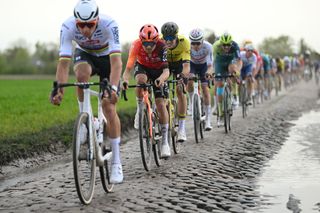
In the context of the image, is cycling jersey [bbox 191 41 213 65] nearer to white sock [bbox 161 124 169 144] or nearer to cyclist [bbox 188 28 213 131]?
cyclist [bbox 188 28 213 131]

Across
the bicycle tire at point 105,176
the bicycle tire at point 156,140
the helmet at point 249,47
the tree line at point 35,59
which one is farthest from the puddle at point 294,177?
the tree line at point 35,59

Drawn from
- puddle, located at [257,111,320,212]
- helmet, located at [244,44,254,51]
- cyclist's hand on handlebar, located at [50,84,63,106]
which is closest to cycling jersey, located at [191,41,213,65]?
puddle, located at [257,111,320,212]

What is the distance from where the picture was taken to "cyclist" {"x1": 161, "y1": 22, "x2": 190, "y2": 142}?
11.3 meters

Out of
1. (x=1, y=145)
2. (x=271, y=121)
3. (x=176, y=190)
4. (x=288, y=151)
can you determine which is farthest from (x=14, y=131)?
(x=271, y=121)

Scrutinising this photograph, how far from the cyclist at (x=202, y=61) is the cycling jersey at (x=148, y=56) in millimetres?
3309

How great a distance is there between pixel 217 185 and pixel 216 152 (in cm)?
342

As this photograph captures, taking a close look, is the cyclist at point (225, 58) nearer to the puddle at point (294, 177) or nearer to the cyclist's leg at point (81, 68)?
the puddle at point (294, 177)

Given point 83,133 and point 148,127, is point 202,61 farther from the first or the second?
point 83,133

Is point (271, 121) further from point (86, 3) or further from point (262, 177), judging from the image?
point (86, 3)

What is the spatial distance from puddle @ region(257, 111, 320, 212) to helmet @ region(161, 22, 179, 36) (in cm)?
277

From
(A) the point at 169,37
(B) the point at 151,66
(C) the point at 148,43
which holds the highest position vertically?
(A) the point at 169,37

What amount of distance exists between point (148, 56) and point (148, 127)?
1302 millimetres

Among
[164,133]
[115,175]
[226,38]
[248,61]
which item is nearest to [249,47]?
[248,61]

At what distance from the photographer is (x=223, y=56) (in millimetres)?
16422
